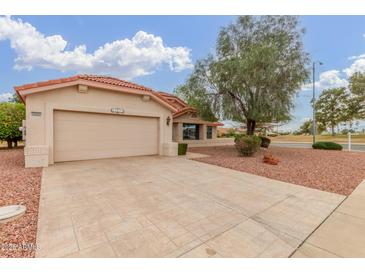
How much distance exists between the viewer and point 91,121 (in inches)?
343

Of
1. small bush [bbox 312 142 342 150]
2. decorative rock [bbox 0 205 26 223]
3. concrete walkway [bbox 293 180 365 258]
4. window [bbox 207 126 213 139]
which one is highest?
window [bbox 207 126 213 139]

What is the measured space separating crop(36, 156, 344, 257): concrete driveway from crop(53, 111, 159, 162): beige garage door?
2569 millimetres

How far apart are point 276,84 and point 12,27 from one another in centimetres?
1292

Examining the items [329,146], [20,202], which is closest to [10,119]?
[20,202]

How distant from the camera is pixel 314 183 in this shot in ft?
18.5

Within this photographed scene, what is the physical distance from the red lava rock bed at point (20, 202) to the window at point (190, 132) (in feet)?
42.1

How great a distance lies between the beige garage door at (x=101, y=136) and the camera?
315 inches

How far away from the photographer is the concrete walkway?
7.98 ft

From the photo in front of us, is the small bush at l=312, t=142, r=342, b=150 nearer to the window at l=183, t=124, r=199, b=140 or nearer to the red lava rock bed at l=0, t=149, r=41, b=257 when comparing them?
the window at l=183, t=124, r=199, b=140

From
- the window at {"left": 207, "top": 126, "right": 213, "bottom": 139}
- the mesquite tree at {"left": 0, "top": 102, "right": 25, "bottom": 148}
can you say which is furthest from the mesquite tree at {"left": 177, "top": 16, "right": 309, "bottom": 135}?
the mesquite tree at {"left": 0, "top": 102, "right": 25, "bottom": 148}

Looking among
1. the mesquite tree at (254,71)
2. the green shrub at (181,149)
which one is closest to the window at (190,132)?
the mesquite tree at (254,71)

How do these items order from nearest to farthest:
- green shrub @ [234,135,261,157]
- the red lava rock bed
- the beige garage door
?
the red lava rock bed < the beige garage door < green shrub @ [234,135,261,157]

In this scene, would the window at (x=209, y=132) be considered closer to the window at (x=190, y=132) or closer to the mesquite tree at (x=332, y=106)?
the window at (x=190, y=132)

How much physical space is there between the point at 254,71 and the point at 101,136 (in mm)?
9004
